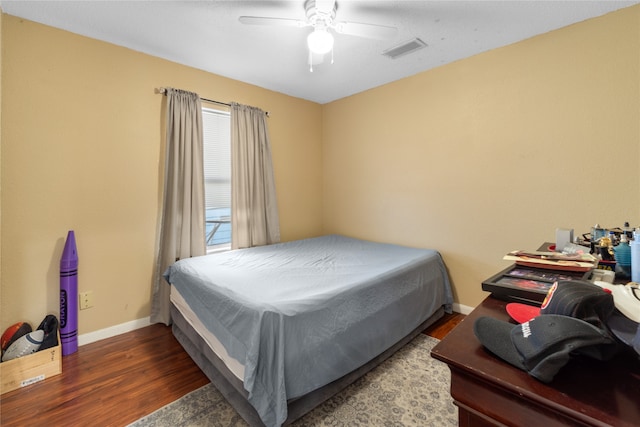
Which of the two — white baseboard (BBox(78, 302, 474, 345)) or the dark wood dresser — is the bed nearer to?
white baseboard (BBox(78, 302, 474, 345))

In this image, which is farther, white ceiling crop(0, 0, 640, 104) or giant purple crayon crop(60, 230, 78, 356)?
giant purple crayon crop(60, 230, 78, 356)

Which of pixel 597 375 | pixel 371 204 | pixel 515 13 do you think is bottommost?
pixel 597 375

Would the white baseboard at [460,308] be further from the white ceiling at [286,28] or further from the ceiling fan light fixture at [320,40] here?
the ceiling fan light fixture at [320,40]

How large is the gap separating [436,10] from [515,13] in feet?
1.86

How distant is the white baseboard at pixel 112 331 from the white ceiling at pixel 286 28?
7.85 feet

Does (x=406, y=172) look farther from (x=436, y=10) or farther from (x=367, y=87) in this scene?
(x=436, y=10)

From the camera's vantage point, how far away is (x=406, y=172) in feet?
10.1

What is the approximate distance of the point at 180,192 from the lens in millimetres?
2621

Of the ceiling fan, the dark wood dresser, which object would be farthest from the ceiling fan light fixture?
the dark wood dresser

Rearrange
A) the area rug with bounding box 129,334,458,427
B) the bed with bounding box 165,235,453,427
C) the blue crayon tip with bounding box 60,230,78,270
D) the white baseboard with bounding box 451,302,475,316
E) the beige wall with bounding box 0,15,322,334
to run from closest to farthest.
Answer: the bed with bounding box 165,235,453,427
the area rug with bounding box 129,334,458,427
the beige wall with bounding box 0,15,322,334
the blue crayon tip with bounding box 60,230,78,270
the white baseboard with bounding box 451,302,475,316

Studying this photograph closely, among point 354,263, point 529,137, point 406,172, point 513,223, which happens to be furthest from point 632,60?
point 354,263

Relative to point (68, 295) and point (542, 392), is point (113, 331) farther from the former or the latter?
point (542, 392)

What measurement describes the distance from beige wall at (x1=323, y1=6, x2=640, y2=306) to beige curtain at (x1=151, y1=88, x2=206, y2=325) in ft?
6.17

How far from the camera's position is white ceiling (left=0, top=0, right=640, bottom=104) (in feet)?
6.04
